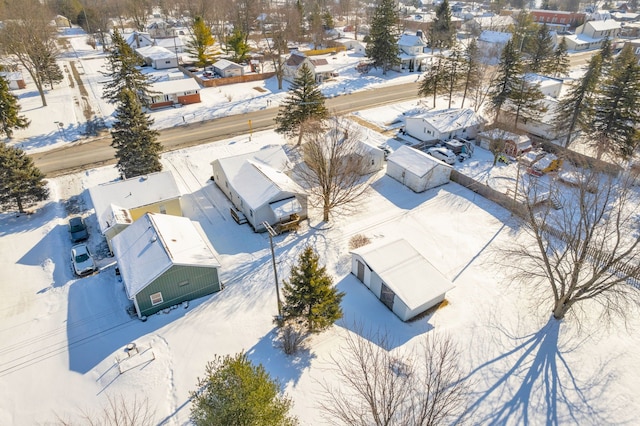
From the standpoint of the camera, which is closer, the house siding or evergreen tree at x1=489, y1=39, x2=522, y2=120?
the house siding

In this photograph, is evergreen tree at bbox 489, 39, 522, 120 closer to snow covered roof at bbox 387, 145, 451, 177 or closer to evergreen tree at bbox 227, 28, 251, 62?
snow covered roof at bbox 387, 145, 451, 177

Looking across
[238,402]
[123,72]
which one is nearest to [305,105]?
[123,72]

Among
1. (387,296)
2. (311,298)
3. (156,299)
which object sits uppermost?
(311,298)

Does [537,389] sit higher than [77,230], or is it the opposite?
[77,230]

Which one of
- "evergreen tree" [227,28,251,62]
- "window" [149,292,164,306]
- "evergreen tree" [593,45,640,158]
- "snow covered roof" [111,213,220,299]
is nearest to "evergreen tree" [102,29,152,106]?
"snow covered roof" [111,213,220,299]

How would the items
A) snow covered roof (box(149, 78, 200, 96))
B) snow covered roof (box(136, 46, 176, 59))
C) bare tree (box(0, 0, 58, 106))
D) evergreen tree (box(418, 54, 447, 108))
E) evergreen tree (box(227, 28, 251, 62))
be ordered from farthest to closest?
snow covered roof (box(136, 46, 176, 59)) < evergreen tree (box(227, 28, 251, 62)) < snow covered roof (box(149, 78, 200, 96)) < evergreen tree (box(418, 54, 447, 108)) < bare tree (box(0, 0, 58, 106))

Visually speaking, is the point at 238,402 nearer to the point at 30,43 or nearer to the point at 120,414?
the point at 120,414

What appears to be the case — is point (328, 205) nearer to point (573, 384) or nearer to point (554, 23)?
point (573, 384)
